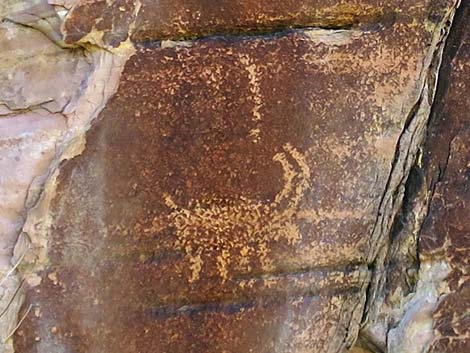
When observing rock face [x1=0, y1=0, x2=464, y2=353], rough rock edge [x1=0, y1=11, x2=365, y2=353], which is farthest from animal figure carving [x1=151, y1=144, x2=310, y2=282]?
rough rock edge [x1=0, y1=11, x2=365, y2=353]

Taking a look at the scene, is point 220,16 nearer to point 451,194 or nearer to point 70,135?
point 70,135

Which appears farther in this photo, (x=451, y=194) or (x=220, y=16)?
(x=451, y=194)

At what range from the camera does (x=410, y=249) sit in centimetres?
126

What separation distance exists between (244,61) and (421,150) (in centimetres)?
30

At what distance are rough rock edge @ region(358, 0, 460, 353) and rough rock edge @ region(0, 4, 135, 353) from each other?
0.41 metres

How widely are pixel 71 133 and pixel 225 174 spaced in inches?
8.1

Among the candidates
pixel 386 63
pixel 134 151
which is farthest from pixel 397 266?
pixel 134 151

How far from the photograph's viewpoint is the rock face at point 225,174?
110 centimetres

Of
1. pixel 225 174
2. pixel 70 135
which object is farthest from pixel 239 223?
pixel 70 135

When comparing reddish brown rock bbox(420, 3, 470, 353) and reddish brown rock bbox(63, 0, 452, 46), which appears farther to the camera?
reddish brown rock bbox(420, 3, 470, 353)

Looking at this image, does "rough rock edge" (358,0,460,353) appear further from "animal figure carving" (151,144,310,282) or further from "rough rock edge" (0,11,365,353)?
"rough rock edge" (0,11,365,353)

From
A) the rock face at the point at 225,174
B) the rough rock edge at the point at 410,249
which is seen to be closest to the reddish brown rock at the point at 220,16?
the rock face at the point at 225,174

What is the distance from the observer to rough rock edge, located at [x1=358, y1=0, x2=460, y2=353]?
1.23 m

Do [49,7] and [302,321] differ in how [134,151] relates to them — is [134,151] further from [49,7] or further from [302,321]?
[302,321]
